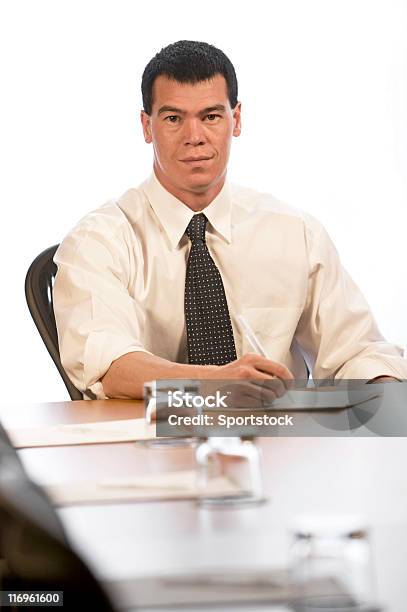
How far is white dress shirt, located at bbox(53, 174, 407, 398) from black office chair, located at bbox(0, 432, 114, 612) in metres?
1.25

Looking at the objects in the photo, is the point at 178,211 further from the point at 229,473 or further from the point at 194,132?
the point at 229,473

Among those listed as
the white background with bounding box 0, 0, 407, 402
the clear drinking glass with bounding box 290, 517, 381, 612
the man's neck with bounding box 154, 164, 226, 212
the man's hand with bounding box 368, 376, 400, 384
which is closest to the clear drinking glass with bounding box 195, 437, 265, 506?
the clear drinking glass with bounding box 290, 517, 381, 612

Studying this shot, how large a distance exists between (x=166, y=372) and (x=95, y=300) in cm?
28

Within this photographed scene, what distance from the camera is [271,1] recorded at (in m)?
3.30

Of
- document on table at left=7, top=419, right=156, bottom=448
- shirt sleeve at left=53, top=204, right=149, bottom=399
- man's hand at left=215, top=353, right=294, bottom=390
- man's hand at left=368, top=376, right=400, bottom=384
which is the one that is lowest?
document on table at left=7, top=419, right=156, bottom=448

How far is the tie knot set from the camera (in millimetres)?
1979

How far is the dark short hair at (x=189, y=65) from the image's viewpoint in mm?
1974

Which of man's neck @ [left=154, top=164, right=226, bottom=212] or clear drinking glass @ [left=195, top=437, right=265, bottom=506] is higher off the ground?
man's neck @ [left=154, top=164, right=226, bottom=212]

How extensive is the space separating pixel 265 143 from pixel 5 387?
118 cm

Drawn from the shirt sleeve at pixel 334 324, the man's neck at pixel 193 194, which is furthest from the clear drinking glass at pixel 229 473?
the man's neck at pixel 193 194

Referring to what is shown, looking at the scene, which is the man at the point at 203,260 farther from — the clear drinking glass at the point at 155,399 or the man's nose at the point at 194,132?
the clear drinking glass at the point at 155,399

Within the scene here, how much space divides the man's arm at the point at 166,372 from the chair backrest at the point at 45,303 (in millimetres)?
182

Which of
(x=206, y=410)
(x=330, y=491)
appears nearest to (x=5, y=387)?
(x=206, y=410)

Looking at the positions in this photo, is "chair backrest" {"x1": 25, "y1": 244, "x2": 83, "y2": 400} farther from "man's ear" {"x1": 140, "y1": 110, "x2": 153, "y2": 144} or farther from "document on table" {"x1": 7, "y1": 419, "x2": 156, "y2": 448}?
"document on table" {"x1": 7, "y1": 419, "x2": 156, "y2": 448}
